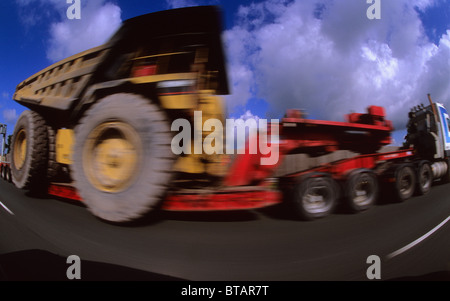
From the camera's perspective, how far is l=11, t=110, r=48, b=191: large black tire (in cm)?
118

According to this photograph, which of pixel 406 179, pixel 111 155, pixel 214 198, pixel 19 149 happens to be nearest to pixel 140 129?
pixel 111 155

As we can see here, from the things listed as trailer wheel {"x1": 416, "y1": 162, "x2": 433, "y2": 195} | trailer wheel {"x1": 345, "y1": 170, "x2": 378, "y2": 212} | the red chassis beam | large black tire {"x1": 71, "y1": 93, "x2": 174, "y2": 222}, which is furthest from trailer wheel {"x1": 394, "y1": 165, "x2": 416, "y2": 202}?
large black tire {"x1": 71, "y1": 93, "x2": 174, "y2": 222}

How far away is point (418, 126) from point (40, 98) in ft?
18.8

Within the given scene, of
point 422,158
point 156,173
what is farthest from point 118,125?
point 422,158

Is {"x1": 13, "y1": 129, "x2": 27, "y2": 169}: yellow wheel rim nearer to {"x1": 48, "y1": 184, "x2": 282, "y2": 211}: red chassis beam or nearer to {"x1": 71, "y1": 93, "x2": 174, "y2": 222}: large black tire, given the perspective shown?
{"x1": 48, "y1": 184, "x2": 282, "y2": 211}: red chassis beam

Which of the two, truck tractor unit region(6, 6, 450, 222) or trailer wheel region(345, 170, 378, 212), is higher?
truck tractor unit region(6, 6, 450, 222)

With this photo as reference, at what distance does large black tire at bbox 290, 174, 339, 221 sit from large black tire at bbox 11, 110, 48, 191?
1.70 metres

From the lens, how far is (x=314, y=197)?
1383 mm

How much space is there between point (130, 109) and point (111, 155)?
290 mm

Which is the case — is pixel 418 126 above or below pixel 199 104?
above

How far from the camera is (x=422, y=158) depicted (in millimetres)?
3291

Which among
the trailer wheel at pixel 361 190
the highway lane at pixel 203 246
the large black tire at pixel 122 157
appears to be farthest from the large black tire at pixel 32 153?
the trailer wheel at pixel 361 190

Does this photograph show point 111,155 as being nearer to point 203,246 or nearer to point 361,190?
point 203,246
